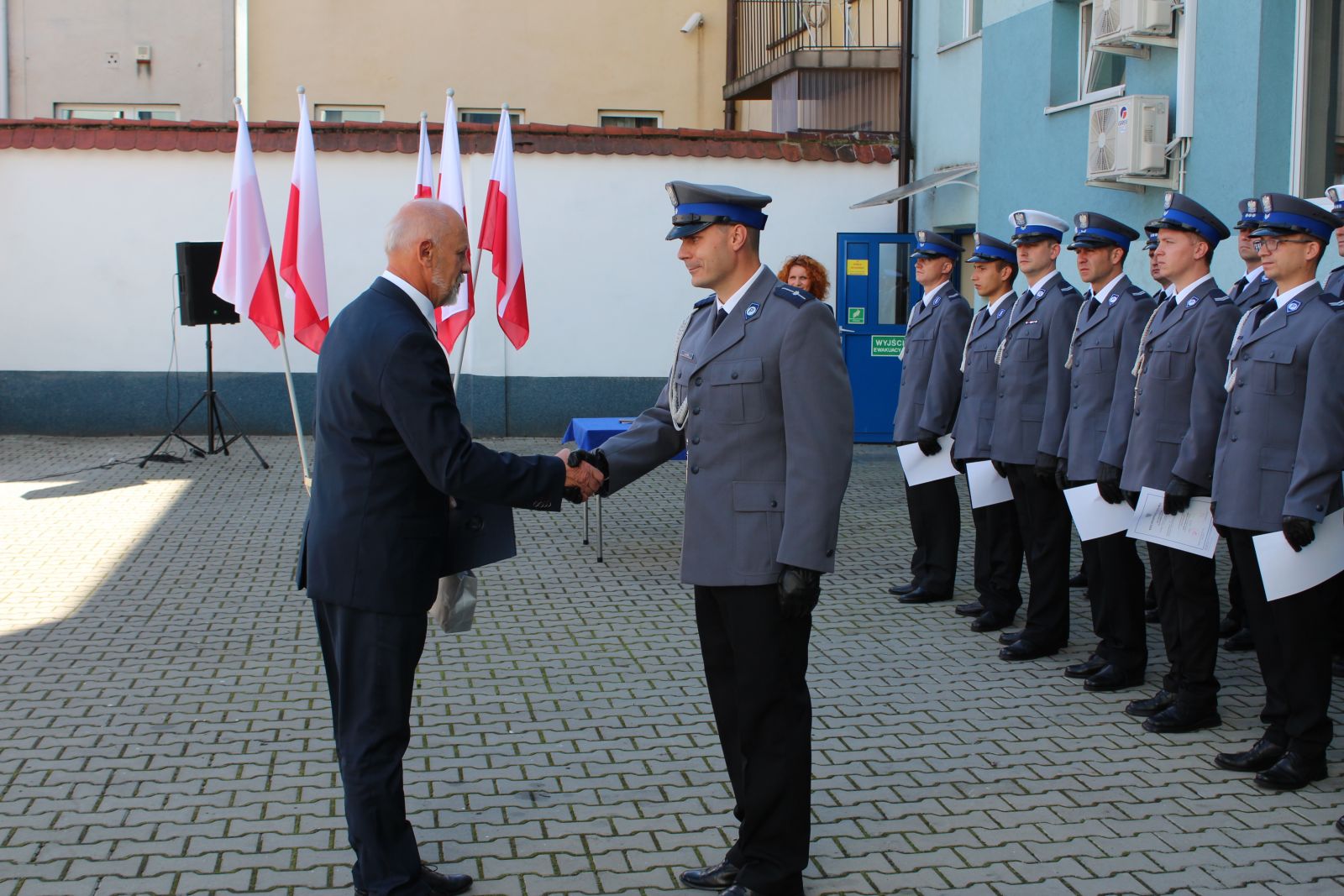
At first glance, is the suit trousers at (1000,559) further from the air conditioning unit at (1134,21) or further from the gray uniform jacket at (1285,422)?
the air conditioning unit at (1134,21)

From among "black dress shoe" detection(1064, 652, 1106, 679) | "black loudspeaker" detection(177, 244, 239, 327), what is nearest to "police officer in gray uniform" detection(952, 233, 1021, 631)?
"black dress shoe" detection(1064, 652, 1106, 679)

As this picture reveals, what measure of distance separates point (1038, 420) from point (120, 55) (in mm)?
17314

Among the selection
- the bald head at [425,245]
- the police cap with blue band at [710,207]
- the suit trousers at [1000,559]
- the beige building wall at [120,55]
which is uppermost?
the beige building wall at [120,55]

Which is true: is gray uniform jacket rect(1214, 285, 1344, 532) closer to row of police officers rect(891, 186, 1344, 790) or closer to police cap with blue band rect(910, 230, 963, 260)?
row of police officers rect(891, 186, 1344, 790)

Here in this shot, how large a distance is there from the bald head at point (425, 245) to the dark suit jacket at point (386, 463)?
0.27 feet

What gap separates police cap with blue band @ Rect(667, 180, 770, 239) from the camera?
396 centimetres

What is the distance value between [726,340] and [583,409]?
35.7ft

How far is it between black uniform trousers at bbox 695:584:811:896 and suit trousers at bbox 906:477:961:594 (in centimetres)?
405

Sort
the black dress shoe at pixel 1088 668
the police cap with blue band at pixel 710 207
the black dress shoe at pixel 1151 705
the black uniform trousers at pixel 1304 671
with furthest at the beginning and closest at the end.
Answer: the black dress shoe at pixel 1088 668 < the black dress shoe at pixel 1151 705 < the black uniform trousers at pixel 1304 671 < the police cap with blue band at pixel 710 207

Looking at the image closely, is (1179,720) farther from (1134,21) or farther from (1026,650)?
(1134,21)

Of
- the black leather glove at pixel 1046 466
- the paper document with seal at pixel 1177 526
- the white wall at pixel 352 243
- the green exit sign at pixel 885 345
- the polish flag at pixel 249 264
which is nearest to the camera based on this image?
the paper document with seal at pixel 1177 526

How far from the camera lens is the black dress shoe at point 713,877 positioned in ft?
13.2

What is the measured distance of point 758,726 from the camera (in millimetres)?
3971

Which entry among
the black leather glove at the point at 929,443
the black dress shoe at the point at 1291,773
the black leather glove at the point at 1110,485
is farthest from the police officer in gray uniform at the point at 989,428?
the black dress shoe at the point at 1291,773
